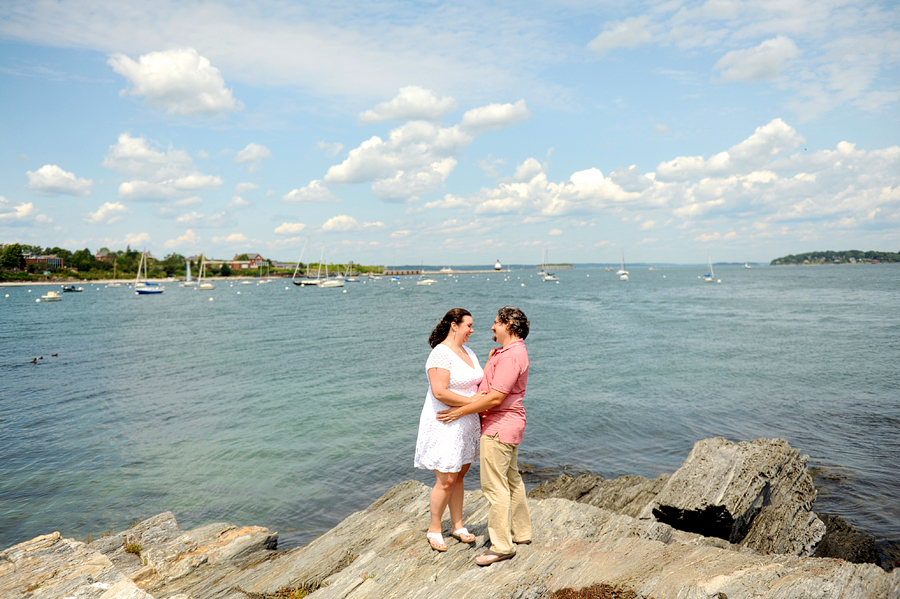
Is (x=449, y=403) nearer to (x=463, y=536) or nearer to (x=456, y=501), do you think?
(x=456, y=501)

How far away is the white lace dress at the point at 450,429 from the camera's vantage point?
5.44m

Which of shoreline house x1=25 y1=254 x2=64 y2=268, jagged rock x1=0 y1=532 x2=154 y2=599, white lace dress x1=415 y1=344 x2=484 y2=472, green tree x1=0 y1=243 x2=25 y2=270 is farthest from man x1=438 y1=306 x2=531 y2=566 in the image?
shoreline house x1=25 y1=254 x2=64 y2=268

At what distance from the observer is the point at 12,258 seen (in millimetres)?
168500

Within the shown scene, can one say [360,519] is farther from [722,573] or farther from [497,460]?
[722,573]

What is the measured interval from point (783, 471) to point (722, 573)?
5.20 metres

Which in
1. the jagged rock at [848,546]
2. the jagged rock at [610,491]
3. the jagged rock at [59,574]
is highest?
the jagged rock at [59,574]

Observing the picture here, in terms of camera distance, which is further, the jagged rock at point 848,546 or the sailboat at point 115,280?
the sailboat at point 115,280

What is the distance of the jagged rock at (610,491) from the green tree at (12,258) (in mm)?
215764

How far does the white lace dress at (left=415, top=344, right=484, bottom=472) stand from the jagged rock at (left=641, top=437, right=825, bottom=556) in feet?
13.2

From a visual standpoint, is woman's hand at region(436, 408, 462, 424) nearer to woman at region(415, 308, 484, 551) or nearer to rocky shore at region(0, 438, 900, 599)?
woman at region(415, 308, 484, 551)

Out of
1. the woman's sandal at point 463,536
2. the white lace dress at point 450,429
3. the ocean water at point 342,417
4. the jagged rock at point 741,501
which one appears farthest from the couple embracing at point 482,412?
the ocean water at point 342,417

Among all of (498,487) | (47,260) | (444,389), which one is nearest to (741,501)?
(498,487)

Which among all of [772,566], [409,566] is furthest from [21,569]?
[772,566]

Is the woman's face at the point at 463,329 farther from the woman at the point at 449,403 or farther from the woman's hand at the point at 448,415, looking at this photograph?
the woman's hand at the point at 448,415
